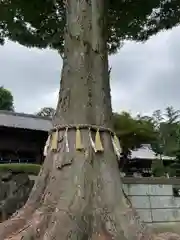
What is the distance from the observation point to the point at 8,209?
20.2 feet

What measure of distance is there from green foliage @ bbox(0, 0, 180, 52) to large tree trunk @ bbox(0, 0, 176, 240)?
83.8 inches

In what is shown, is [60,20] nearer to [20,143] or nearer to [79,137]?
[79,137]

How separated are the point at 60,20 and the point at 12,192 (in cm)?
311

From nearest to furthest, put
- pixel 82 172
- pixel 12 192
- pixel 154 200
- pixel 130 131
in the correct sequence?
pixel 82 172
pixel 12 192
pixel 154 200
pixel 130 131

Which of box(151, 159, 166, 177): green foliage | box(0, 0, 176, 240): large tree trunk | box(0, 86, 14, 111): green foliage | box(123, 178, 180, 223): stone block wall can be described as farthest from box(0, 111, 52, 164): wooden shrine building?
box(0, 86, 14, 111): green foliage

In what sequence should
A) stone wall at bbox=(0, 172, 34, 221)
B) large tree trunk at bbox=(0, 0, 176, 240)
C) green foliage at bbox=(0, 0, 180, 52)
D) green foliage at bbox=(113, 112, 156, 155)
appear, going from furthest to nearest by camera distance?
green foliage at bbox=(113, 112, 156, 155) → green foliage at bbox=(0, 0, 180, 52) → stone wall at bbox=(0, 172, 34, 221) → large tree trunk at bbox=(0, 0, 176, 240)

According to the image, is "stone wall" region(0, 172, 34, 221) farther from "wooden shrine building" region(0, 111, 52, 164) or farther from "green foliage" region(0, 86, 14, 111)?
"green foliage" region(0, 86, 14, 111)

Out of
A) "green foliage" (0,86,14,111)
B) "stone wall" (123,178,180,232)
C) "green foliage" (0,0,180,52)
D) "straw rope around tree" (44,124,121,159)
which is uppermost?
"green foliage" (0,86,14,111)

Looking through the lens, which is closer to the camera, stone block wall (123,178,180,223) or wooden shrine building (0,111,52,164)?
stone block wall (123,178,180,223)

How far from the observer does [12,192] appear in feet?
20.8

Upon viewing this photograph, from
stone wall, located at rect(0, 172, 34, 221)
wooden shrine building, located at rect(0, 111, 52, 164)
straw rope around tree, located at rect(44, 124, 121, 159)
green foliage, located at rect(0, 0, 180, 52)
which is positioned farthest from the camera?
wooden shrine building, located at rect(0, 111, 52, 164)

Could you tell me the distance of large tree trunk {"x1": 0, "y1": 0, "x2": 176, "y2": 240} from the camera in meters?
3.68

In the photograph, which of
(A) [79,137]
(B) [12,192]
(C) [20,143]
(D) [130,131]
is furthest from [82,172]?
(D) [130,131]

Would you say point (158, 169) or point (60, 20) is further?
point (158, 169)
